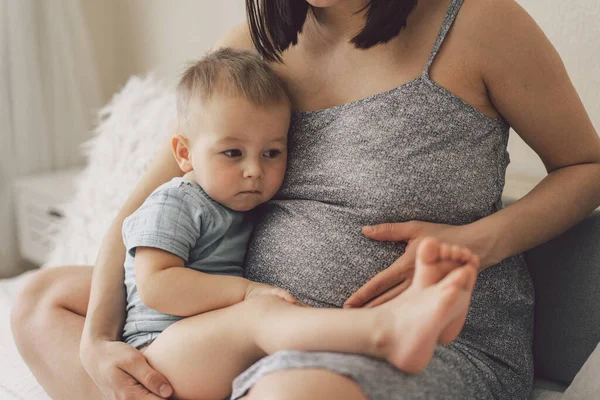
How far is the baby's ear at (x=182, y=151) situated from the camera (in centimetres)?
112

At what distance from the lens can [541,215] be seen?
1022 millimetres

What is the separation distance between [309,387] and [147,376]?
331 millimetres

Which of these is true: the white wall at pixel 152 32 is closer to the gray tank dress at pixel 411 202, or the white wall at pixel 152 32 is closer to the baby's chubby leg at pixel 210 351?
the gray tank dress at pixel 411 202

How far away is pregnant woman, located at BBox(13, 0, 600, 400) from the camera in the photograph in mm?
988

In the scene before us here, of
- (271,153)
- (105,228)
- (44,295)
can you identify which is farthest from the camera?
(105,228)

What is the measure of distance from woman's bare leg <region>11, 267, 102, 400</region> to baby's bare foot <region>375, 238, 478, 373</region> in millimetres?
560

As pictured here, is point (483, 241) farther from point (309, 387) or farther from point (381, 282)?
point (309, 387)

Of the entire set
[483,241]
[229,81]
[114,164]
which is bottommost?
[114,164]

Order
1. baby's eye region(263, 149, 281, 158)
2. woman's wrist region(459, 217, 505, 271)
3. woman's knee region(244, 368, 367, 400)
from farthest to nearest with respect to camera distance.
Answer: baby's eye region(263, 149, 281, 158)
woman's wrist region(459, 217, 505, 271)
woman's knee region(244, 368, 367, 400)

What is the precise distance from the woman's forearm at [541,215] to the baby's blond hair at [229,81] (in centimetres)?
38

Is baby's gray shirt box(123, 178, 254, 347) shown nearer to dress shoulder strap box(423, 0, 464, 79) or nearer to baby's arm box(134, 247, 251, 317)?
baby's arm box(134, 247, 251, 317)

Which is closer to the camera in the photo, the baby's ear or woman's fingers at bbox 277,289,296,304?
woman's fingers at bbox 277,289,296,304

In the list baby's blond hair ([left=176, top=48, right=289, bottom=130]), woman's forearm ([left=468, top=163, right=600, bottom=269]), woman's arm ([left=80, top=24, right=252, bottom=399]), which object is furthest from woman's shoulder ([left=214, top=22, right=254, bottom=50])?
woman's forearm ([left=468, top=163, right=600, bottom=269])

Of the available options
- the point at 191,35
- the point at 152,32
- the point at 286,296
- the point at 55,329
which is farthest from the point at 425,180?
the point at 152,32
